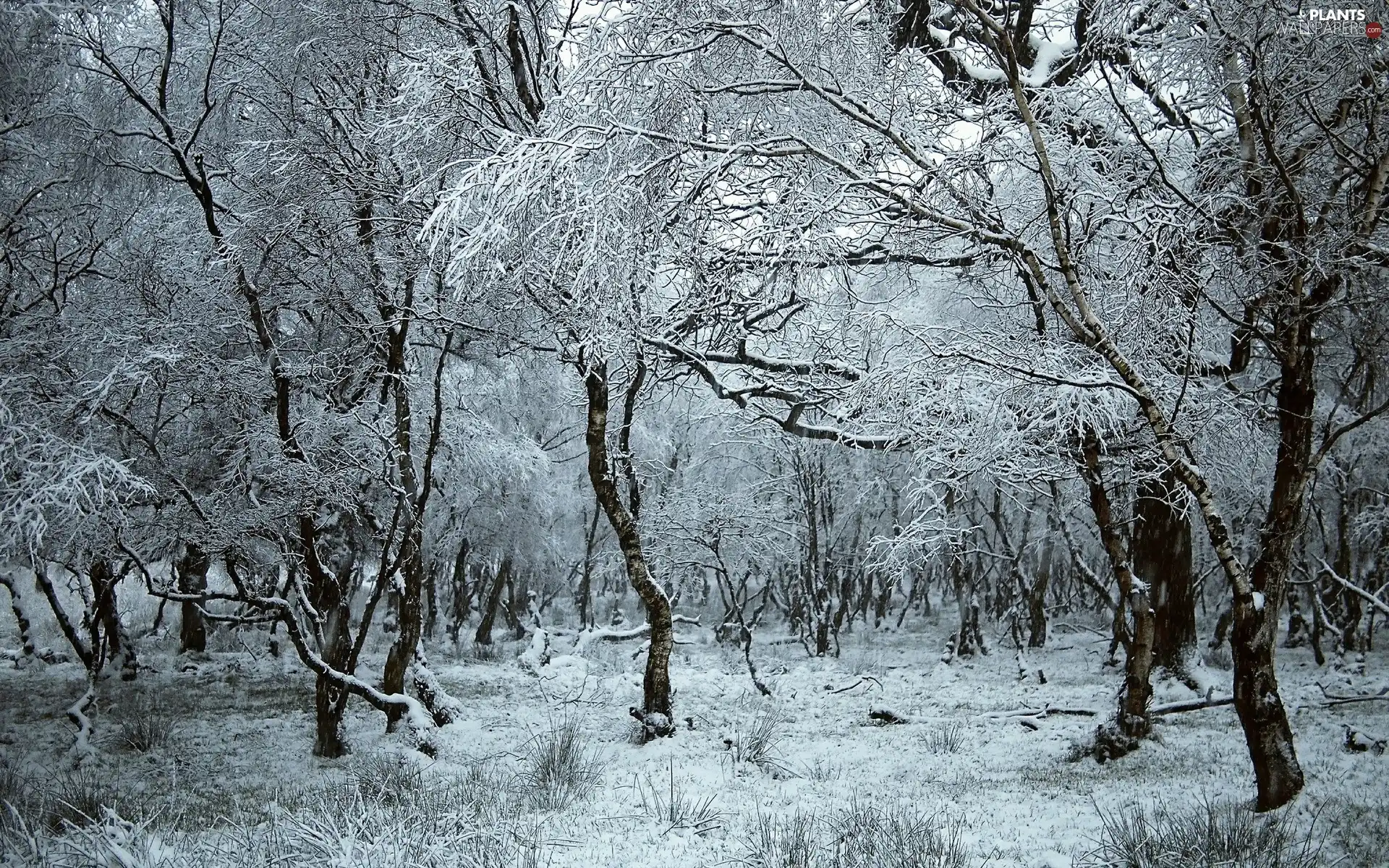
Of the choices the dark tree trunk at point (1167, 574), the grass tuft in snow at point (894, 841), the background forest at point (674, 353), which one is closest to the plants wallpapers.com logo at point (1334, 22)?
the background forest at point (674, 353)

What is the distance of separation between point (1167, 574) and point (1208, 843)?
7.95 metres

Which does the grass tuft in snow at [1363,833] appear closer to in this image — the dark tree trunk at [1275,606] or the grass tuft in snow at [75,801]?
the dark tree trunk at [1275,606]

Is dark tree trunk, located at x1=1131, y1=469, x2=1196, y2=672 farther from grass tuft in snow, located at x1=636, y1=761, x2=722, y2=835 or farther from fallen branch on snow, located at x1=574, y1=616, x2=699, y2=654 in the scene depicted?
grass tuft in snow, located at x1=636, y1=761, x2=722, y2=835

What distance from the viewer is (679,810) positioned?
5.64 metres

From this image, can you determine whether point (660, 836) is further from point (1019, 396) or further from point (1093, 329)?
point (1093, 329)

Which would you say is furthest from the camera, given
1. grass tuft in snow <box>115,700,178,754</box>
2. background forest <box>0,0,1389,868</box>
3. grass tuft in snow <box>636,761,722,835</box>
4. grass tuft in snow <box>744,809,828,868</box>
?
grass tuft in snow <box>115,700,178,754</box>

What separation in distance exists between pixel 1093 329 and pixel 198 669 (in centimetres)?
1740

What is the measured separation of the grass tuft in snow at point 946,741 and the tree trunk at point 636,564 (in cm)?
290

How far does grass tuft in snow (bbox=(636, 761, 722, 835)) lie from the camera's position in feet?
17.7

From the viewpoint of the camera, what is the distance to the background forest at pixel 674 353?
5004 millimetres

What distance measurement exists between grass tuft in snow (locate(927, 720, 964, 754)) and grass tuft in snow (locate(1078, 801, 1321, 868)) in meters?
4.04

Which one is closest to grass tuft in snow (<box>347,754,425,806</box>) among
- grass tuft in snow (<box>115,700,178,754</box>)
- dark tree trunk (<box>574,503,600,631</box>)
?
grass tuft in snow (<box>115,700,178,754</box>)

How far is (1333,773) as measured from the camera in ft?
20.9

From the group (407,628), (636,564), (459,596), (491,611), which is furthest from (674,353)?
(459,596)
